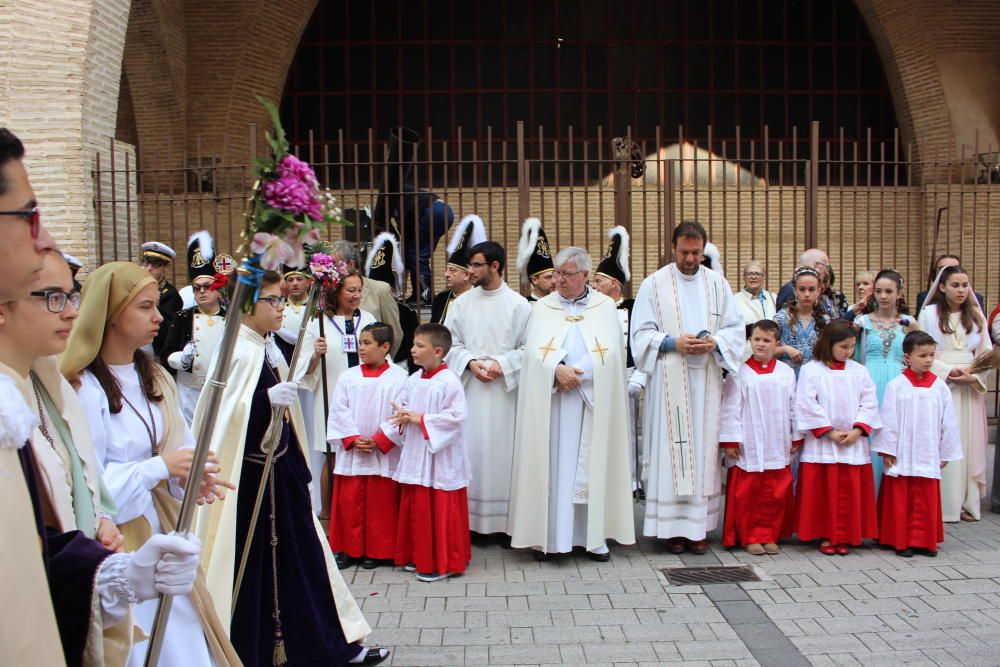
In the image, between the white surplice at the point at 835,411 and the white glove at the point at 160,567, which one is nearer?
the white glove at the point at 160,567

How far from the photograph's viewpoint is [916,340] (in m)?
6.74

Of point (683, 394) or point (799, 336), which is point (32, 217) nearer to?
point (683, 394)

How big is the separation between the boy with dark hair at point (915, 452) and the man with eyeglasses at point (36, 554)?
5.52 meters

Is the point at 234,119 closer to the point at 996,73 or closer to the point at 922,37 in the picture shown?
the point at 922,37

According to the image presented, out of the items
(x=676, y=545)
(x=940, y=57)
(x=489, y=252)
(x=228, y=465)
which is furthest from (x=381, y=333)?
(x=940, y=57)

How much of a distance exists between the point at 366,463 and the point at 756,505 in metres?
2.67

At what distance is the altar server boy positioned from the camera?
21.8 feet

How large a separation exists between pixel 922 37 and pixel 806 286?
1102 cm

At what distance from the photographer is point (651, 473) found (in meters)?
6.78

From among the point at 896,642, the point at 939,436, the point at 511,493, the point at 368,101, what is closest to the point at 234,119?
the point at 368,101

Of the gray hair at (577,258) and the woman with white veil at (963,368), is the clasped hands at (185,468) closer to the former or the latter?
the gray hair at (577,258)

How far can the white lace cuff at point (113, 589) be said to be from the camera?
2.26m

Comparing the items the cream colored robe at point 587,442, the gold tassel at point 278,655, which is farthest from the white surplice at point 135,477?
the cream colored robe at point 587,442

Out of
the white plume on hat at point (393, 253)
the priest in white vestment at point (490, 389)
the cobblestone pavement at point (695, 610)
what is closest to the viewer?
the cobblestone pavement at point (695, 610)
